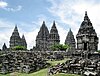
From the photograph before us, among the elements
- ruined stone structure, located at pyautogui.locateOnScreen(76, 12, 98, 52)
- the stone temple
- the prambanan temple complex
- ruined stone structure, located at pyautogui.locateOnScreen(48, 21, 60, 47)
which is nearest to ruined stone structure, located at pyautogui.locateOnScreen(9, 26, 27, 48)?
the stone temple

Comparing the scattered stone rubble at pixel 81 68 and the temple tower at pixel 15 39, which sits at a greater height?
the temple tower at pixel 15 39

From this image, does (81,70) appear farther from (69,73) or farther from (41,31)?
(41,31)

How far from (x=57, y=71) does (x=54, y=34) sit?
218 feet

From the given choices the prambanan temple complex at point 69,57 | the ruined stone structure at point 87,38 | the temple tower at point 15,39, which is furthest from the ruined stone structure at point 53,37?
the ruined stone structure at point 87,38

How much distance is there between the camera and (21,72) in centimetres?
4112

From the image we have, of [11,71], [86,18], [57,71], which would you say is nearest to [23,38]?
[86,18]

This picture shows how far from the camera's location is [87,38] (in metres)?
59.1

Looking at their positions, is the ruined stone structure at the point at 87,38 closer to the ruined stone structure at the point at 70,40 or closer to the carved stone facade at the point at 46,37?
the carved stone facade at the point at 46,37

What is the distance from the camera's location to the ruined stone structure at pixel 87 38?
193 feet

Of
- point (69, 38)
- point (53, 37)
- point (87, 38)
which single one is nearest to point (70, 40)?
point (69, 38)

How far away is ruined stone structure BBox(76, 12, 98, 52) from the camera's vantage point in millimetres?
58775

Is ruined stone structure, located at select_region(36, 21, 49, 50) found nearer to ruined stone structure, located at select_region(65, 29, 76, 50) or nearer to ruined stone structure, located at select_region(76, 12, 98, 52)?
ruined stone structure, located at select_region(65, 29, 76, 50)

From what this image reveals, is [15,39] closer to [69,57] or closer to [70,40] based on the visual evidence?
[70,40]

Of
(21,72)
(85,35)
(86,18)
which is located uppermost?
(86,18)
